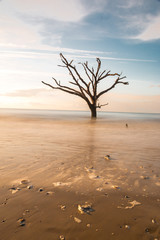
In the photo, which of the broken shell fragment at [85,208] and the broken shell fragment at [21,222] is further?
the broken shell fragment at [85,208]

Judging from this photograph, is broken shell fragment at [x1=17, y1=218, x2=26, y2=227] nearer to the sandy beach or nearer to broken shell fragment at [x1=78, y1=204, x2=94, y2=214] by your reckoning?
the sandy beach

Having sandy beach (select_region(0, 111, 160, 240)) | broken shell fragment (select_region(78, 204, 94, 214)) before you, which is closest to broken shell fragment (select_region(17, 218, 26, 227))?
sandy beach (select_region(0, 111, 160, 240))

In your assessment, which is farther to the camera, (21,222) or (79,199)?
(79,199)

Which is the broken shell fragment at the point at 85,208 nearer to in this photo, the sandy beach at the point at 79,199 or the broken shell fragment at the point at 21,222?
the sandy beach at the point at 79,199

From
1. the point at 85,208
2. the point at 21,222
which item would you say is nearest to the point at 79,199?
the point at 85,208

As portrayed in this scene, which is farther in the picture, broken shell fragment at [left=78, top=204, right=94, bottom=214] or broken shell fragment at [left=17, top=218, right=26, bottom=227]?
broken shell fragment at [left=78, top=204, right=94, bottom=214]

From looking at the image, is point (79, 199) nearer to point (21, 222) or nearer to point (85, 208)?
point (85, 208)

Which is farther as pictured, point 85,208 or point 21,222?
point 85,208

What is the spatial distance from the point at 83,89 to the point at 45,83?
4.56 meters

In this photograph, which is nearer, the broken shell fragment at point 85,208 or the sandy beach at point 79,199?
the sandy beach at point 79,199

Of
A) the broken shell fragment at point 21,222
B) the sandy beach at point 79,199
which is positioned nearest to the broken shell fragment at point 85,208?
the sandy beach at point 79,199

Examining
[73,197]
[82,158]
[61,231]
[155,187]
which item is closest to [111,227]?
[61,231]

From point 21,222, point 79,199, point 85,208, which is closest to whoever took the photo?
point 21,222

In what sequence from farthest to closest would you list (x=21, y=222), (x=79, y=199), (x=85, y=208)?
(x=79, y=199) → (x=85, y=208) → (x=21, y=222)
